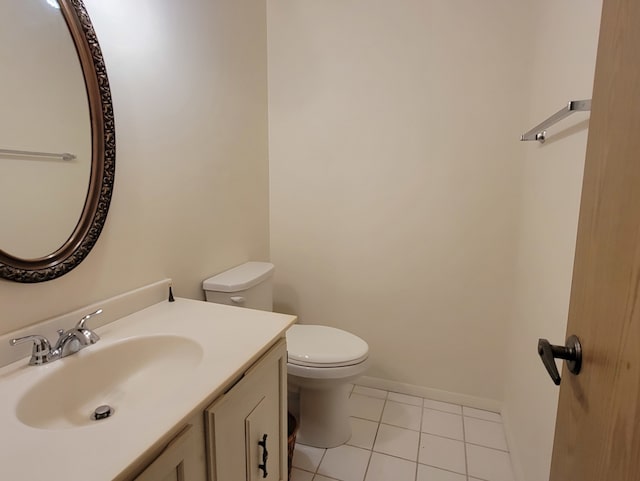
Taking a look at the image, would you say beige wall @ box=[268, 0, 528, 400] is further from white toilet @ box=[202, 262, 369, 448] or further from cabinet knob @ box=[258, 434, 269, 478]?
cabinet knob @ box=[258, 434, 269, 478]

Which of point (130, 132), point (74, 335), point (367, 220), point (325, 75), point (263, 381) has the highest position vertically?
point (325, 75)

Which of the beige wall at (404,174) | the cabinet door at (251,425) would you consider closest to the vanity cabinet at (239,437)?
the cabinet door at (251,425)

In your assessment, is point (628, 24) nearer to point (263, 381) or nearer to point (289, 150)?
point (263, 381)

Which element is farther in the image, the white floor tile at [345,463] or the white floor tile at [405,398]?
the white floor tile at [405,398]

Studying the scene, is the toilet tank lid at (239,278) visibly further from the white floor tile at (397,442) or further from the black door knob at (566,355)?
the black door knob at (566,355)

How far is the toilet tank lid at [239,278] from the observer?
5.04ft

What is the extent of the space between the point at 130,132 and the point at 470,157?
61.4 inches

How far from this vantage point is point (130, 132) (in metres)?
1.19

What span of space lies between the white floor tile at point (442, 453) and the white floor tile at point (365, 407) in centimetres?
28

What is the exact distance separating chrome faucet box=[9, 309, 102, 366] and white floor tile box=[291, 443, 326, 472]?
1132mm

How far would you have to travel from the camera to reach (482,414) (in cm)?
198

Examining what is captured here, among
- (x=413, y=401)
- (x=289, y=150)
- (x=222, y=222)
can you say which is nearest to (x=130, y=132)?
(x=222, y=222)

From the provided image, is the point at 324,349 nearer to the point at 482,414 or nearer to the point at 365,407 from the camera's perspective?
the point at 365,407

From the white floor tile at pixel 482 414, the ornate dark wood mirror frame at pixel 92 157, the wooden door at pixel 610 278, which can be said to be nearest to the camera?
the wooden door at pixel 610 278
